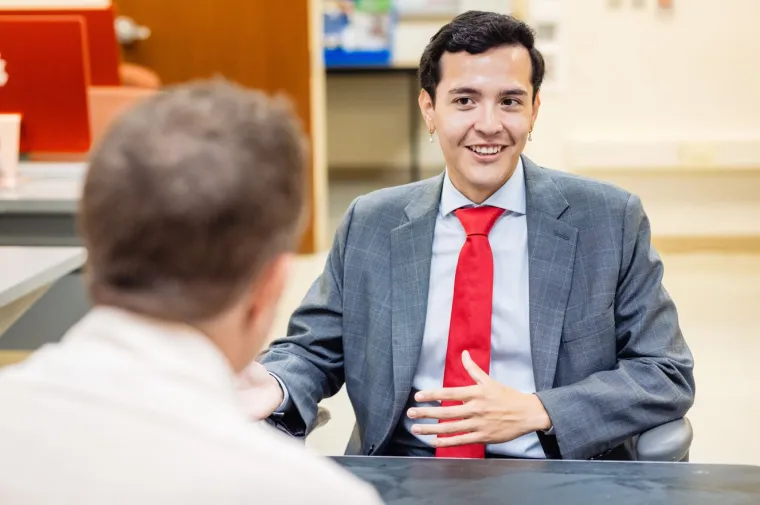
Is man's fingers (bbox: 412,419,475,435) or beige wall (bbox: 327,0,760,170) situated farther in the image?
beige wall (bbox: 327,0,760,170)

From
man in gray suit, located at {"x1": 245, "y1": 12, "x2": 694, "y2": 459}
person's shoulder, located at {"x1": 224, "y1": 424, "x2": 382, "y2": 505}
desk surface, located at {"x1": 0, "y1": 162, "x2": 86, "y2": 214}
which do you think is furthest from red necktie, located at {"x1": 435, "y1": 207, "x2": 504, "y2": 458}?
desk surface, located at {"x1": 0, "y1": 162, "x2": 86, "y2": 214}

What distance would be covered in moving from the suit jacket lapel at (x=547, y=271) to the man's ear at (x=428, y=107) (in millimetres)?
237

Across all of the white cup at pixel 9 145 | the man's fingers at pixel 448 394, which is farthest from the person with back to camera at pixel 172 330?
the white cup at pixel 9 145

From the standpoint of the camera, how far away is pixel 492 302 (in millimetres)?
1608

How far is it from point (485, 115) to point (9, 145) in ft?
5.60

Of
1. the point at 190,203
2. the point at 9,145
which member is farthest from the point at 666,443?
the point at 9,145

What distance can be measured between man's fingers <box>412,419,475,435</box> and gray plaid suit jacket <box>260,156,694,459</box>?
0.15m

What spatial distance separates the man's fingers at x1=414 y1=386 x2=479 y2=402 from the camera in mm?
1368

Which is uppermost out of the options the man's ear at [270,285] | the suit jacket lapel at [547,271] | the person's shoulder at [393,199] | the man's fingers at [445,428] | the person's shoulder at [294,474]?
the man's ear at [270,285]

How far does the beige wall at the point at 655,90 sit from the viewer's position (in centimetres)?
498

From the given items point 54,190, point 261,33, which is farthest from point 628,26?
point 54,190

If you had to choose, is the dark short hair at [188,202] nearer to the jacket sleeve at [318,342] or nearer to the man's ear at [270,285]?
the man's ear at [270,285]

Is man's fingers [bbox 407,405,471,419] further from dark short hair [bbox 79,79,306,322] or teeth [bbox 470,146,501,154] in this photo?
dark short hair [bbox 79,79,306,322]

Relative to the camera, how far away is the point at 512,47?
167 centimetres
